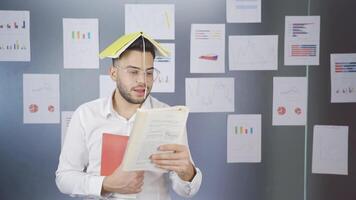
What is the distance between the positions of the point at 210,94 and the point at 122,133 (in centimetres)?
90

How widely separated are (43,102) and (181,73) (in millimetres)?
827

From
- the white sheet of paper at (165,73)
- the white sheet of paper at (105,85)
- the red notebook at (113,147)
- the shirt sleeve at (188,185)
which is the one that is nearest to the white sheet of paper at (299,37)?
the white sheet of paper at (165,73)

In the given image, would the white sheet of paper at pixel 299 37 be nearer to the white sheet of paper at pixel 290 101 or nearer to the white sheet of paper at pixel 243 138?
the white sheet of paper at pixel 290 101

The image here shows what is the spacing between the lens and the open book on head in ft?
3.39

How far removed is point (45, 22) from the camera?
204cm

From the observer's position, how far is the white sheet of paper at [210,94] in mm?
2107

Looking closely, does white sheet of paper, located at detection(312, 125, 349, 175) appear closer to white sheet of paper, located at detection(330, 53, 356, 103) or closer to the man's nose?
white sheet of paper, located at detection(330, 53, 356, 103)

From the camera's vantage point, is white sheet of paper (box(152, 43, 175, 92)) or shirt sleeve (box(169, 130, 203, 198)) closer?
shirt sleeve (box(169, 130, 203, 198))

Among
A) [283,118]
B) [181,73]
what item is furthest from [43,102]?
[283,118]

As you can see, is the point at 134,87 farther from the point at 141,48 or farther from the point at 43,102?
the point at 43,102

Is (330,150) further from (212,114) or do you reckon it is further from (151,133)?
(151,133)

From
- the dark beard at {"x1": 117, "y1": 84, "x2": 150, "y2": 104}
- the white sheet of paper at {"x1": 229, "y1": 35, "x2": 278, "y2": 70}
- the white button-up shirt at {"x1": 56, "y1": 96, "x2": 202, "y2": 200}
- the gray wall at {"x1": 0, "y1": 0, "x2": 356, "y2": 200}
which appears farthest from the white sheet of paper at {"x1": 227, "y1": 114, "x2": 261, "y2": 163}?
the dark beard at {"x1": 117, "y1": 84, "x2": 150, "y2": 104}

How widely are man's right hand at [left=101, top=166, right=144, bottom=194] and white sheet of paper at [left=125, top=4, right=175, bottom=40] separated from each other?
3.57ft

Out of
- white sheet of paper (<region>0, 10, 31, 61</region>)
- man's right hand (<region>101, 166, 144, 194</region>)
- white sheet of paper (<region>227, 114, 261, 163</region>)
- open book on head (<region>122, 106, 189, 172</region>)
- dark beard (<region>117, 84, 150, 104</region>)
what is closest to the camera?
open book on head (<region>122, 106, 189, 172</region>)
